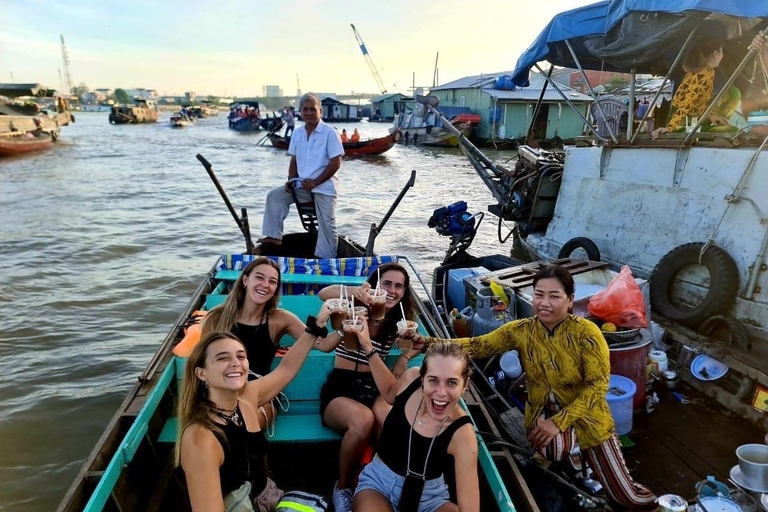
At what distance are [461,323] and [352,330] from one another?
9.87 feet

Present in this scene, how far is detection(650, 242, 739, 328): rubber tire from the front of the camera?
4.92 m

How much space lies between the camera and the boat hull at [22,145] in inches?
1012

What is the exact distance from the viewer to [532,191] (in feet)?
29.0

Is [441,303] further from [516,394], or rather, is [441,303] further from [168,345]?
[168,345]

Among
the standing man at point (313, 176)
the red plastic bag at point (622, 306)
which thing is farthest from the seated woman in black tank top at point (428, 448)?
the standing man at point (313, 176)

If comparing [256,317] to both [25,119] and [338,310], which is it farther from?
[25,119]

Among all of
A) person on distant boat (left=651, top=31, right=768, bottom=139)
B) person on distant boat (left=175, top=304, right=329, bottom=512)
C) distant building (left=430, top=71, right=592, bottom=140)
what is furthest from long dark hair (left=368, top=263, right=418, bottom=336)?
distant building (left=430, top=71, right=592, bottom=140)

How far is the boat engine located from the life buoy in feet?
20.3

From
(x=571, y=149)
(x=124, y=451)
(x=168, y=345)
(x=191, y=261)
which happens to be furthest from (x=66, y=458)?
(x=571, y=149)

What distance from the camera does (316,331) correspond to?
2.83m

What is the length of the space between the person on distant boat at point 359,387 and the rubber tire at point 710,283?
136 inches

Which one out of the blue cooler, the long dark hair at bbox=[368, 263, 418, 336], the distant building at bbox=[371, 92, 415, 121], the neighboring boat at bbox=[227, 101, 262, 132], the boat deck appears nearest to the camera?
the long dark hair at bbox=[368, 263, 418, 336]

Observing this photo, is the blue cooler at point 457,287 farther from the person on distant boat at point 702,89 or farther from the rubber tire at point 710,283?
the person on distant boat at point 702,89

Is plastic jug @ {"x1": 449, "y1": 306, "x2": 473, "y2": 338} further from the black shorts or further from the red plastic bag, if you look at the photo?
the black shorts
